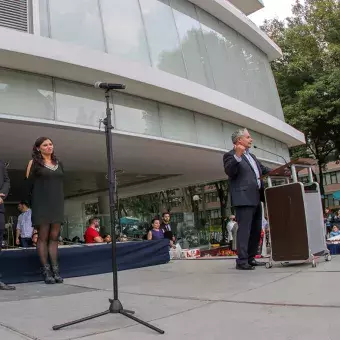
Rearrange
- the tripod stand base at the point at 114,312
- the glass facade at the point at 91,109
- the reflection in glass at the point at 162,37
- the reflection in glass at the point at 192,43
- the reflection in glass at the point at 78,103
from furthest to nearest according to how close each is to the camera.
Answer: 1. the reflection in glass at the point at 192,43
2. the reflection in glass at the point at 162,37
3. the reflection in glass at the point at 78,103
4. the glass facade at the point at 91,109
5. the tripod stand base at the point at 114,312

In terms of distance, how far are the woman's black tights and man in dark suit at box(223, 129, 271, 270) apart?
249cm

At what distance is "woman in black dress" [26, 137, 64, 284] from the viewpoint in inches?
214

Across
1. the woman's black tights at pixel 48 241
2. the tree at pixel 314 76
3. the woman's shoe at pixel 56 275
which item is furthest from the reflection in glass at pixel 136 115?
the tree at pixel 314 76

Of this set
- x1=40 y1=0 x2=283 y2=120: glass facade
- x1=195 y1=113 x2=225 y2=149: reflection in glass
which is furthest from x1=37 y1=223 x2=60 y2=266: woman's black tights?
x1=195 y1=113 x2=225 y2=149: reflection in glass

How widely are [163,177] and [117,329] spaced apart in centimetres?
1708

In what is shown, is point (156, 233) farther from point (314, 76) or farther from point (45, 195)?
point (314, 76)

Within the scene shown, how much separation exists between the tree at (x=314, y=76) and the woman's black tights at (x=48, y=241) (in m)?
20.1

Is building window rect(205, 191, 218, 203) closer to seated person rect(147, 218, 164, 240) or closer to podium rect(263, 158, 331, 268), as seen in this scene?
seated person rect(147, 218, 164, 240)

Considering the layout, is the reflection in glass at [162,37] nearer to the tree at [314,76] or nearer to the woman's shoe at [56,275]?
the woman's shoe at [56,275]

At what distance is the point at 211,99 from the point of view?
11883 millimetres

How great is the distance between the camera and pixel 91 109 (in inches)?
380

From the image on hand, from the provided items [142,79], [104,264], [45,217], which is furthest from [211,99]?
[45,217]

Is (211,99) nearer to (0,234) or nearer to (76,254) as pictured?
(76,254)

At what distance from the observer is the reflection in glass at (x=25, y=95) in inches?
333
